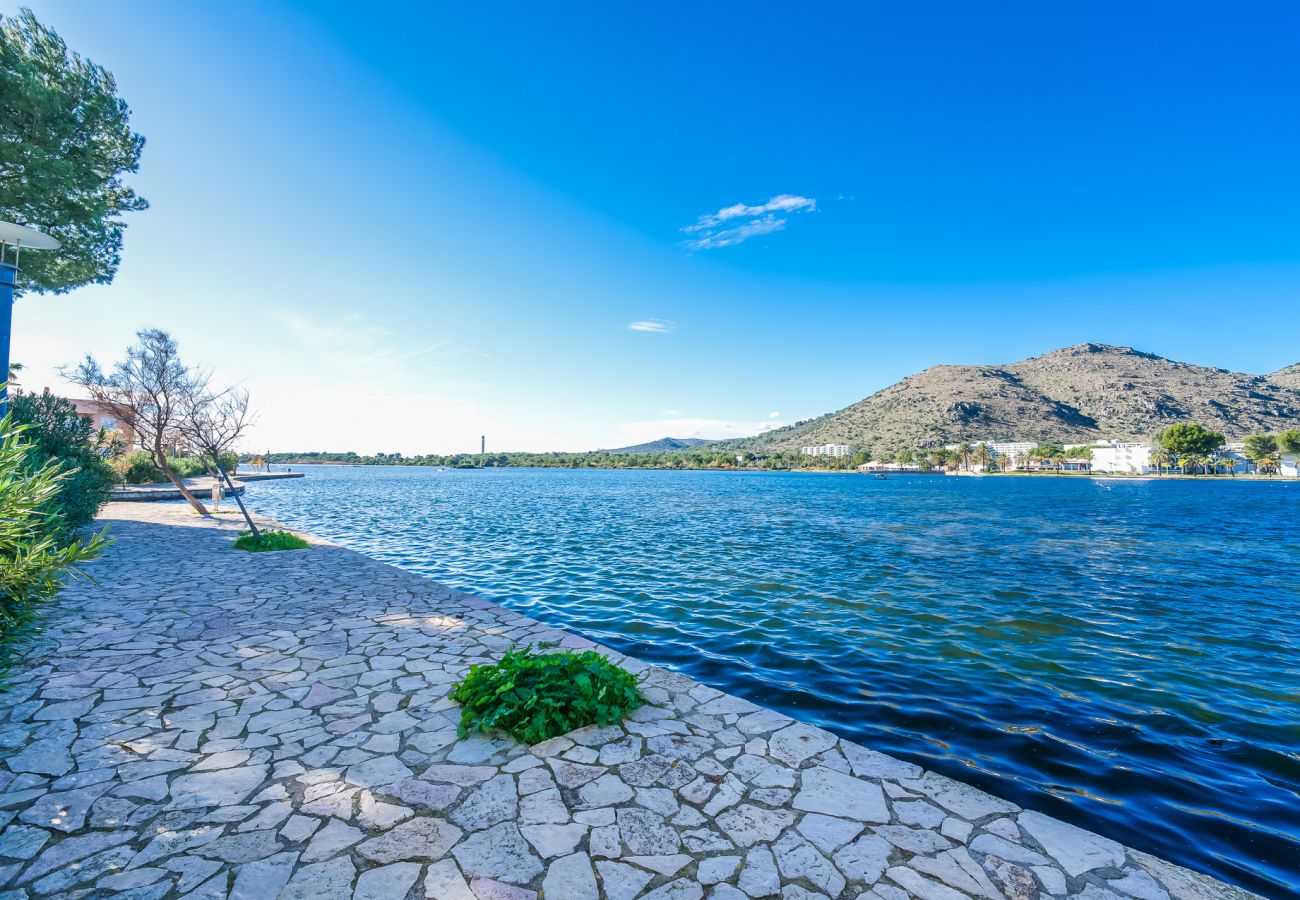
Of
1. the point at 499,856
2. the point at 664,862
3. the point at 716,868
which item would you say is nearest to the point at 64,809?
the point at 499,856

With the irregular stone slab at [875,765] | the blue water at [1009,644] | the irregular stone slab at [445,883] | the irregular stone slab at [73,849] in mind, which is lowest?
the blue water at [1009,644]

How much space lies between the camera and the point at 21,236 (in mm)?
8727

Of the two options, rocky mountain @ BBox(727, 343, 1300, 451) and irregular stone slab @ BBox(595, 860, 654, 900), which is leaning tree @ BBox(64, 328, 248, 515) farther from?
rocky mountain @ BBox(727, 343, 1300, 451)

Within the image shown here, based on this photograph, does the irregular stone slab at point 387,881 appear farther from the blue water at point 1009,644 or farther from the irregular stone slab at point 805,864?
the blue water at point 1009,644

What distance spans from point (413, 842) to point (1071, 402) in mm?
170640

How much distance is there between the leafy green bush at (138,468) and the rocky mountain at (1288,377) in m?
213

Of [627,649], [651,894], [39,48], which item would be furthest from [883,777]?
[39,48]

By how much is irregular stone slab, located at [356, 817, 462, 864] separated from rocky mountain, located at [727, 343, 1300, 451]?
13927 cm

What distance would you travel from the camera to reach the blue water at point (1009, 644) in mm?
4539

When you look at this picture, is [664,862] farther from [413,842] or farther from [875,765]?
[875,765]

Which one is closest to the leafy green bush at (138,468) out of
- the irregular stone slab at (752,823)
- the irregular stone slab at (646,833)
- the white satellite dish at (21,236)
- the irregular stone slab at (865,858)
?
the white satellite dish at (21,236)

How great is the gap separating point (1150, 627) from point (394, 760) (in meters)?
12.2

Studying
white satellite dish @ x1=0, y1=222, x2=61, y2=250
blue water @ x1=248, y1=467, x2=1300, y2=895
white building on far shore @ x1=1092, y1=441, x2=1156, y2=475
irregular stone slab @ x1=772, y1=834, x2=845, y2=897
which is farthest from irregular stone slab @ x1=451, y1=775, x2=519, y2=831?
white building on far shore @ x1=1092, y1=441, x2=1156, y2=475

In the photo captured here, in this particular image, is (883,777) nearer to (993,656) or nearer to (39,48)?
→ (993,656)
